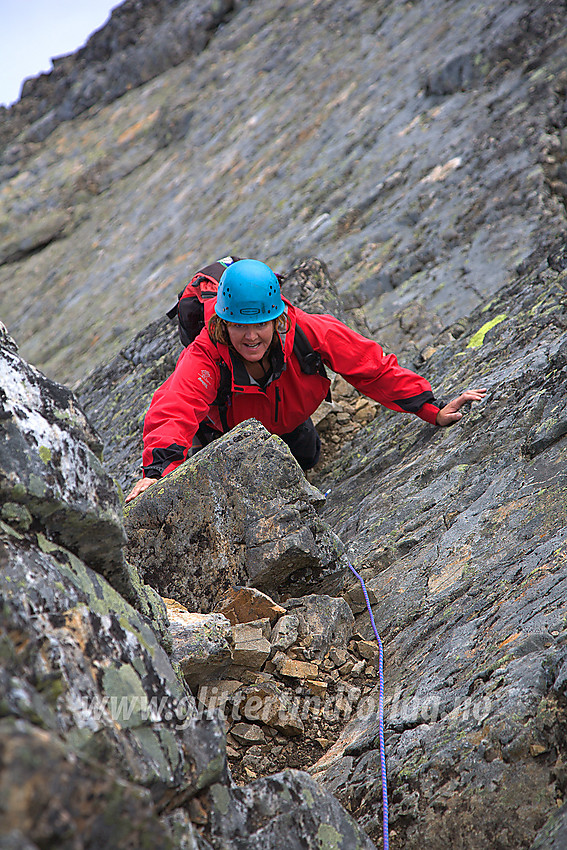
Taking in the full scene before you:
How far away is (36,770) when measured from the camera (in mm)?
1630

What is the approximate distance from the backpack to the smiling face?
243mm

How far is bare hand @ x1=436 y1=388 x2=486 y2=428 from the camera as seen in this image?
5970mm

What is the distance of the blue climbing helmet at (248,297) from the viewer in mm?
5434

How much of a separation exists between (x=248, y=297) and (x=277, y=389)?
102cm

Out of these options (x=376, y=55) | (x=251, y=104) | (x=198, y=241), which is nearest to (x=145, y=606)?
(x=198, y=241)

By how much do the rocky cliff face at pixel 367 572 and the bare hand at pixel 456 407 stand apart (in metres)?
0.12

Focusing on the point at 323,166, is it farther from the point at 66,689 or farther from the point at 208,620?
the point at 66,689

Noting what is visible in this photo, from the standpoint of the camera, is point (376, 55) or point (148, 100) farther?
point (148, 100)

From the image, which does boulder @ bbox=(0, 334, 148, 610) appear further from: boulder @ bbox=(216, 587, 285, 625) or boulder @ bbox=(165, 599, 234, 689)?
boulder @ bbox=(216, 587, 285, 625)

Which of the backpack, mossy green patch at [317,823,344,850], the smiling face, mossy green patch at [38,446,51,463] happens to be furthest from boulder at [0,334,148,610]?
the backpack

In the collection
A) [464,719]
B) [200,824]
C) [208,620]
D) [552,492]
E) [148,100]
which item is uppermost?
[148,100]

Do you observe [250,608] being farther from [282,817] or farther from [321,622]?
[282,817]

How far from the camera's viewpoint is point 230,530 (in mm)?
4539

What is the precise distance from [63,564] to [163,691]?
686mm
